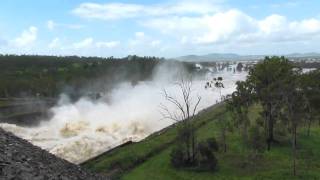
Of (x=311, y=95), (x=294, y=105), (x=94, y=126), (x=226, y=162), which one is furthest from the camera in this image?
(x=94, y=126)

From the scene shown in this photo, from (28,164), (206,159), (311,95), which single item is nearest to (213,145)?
(206,159)

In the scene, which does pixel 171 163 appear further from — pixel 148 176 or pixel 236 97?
pixel 236 97

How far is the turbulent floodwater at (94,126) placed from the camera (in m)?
75.8

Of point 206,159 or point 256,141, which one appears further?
point 256,141

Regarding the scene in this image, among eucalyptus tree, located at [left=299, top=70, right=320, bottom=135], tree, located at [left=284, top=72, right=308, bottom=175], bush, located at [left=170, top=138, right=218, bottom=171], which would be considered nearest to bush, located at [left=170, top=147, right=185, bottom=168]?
bush, located at [left=170, top=138, right=218, bottom=171]

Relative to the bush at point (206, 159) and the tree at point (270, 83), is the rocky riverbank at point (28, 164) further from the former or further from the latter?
the tree at point (270, 83)

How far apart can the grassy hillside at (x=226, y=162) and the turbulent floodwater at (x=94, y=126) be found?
9026 millimetres

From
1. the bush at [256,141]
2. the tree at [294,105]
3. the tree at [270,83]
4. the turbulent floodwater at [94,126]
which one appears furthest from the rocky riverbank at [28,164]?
the tree at [270,83]

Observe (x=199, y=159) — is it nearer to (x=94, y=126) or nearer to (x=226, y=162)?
(x=226, y=162)

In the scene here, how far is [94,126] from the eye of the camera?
10206 cm

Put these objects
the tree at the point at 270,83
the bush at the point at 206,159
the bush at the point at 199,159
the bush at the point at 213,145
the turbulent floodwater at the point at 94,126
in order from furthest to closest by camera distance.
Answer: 1. the turbulent floodwater at the point at 94,126
2. the tree at the point at 270,83
3. the bush at the point at 213,145
4. the bush at the point at 199,159
5. the bush at the point at 206,159

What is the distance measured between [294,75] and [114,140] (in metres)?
29.7

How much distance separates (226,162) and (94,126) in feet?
159

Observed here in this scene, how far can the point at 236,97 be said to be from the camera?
241 ft
